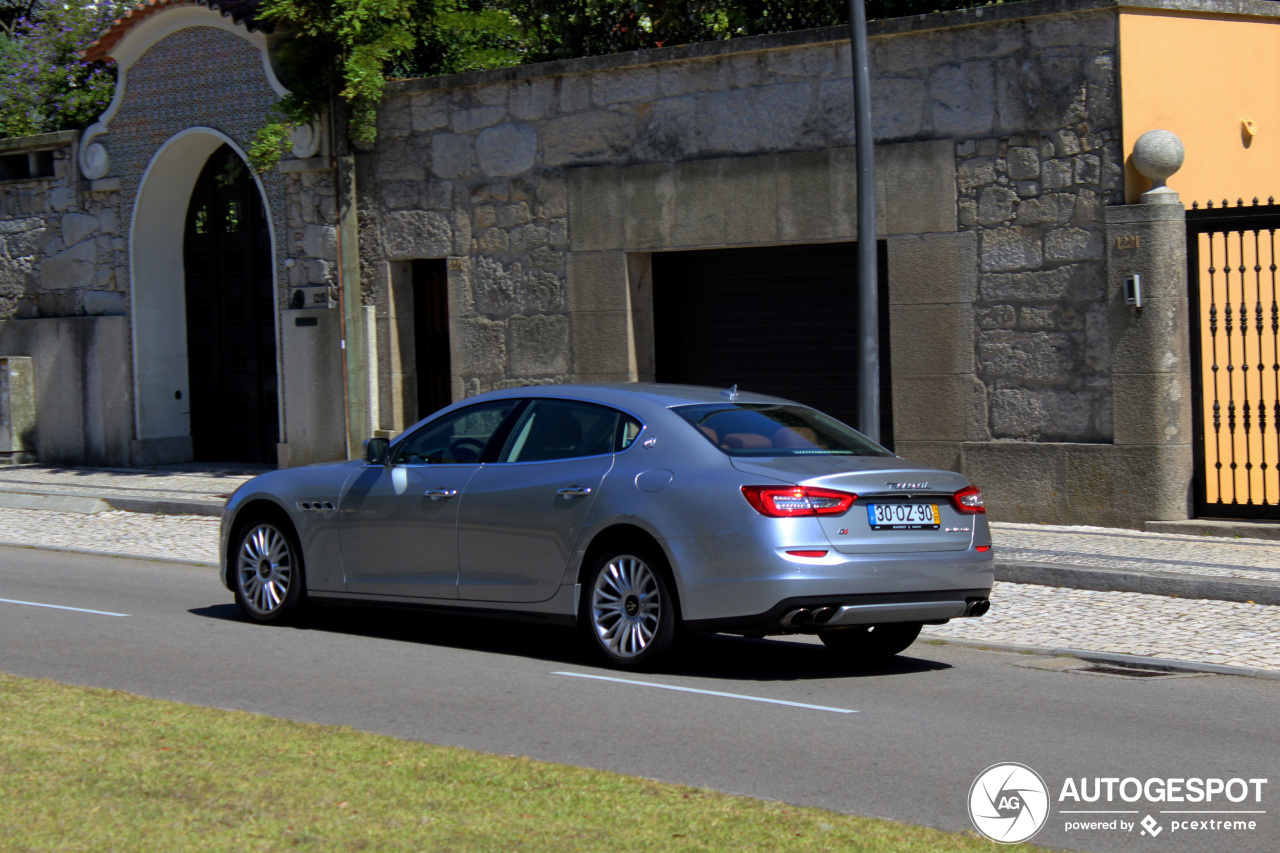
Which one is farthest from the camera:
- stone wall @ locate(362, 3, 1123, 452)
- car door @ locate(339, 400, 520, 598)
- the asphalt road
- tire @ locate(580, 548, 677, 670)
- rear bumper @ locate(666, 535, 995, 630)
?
stone wall @ locate(362, 3, 1123, 452)

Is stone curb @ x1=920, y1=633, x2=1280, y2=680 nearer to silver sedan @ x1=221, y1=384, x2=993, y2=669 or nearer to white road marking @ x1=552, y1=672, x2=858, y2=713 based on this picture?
silver sedan @ x1=221, y1=384, x2=993, y2=669

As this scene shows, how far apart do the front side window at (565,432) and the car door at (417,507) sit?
159 mm

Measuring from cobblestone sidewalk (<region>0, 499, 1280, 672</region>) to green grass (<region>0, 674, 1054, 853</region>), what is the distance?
4509 mm

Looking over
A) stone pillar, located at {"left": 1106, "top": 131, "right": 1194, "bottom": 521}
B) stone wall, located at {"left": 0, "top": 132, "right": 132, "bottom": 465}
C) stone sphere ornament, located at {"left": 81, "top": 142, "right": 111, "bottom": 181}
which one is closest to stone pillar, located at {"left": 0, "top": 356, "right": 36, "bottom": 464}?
stone wall, located at {"left": 0, "top": 132, "right": 132, "bottom": 465}

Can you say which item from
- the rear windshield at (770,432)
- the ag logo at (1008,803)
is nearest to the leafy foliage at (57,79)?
the rear windshield at (770,432)

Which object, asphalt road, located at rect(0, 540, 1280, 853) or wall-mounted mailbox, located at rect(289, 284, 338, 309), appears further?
wall-mounted mailbox, located at rect(289, 284, 338, 309)

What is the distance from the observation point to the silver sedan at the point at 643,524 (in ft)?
24.5

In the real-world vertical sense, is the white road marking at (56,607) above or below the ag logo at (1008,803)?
above

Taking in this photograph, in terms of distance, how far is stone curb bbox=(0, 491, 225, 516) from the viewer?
16.8 m

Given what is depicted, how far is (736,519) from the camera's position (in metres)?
7.48

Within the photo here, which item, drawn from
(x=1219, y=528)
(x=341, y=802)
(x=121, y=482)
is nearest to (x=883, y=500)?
(x=341, y=802)

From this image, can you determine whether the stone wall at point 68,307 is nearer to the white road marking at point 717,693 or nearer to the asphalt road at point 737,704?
the asphalt road at point 737,704

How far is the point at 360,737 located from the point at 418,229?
1231 cm

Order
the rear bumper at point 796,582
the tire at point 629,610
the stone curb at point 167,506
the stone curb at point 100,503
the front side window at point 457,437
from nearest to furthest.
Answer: the rear bumper at point 796,582 → the tire at point 629,610 → the front side window at point 457,437 → the stone curb at point 167,506 → the stone curb at point 100,503
